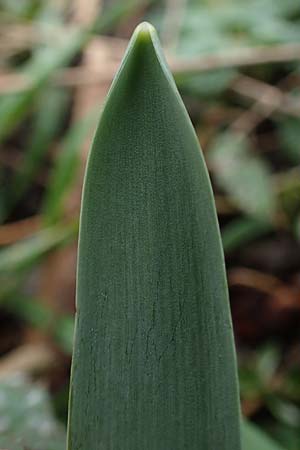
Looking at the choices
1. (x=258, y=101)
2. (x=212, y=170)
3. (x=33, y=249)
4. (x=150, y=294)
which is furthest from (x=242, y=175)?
(x=150, y=294)

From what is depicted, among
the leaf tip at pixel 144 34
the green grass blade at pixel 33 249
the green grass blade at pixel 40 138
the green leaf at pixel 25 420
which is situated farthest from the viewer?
the green grass blade at pixel 40 138

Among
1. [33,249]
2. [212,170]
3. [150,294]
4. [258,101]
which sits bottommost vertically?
[150,294]

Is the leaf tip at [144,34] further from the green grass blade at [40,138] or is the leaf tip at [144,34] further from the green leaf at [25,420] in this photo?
the green grass blade at [40,138]

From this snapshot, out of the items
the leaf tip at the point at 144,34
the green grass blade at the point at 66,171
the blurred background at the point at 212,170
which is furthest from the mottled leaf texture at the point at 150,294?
the green grass blade at the point at 66,171

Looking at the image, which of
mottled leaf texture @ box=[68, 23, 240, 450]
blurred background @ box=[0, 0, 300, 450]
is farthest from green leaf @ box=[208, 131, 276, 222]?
mottled leaf texture @ box=[68, 23, 240, 450]

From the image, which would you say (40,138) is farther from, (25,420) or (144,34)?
(144,34)

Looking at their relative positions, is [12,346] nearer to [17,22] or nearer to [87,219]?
[17,22]

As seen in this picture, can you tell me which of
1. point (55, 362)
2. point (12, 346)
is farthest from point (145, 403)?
point (12, 346)
